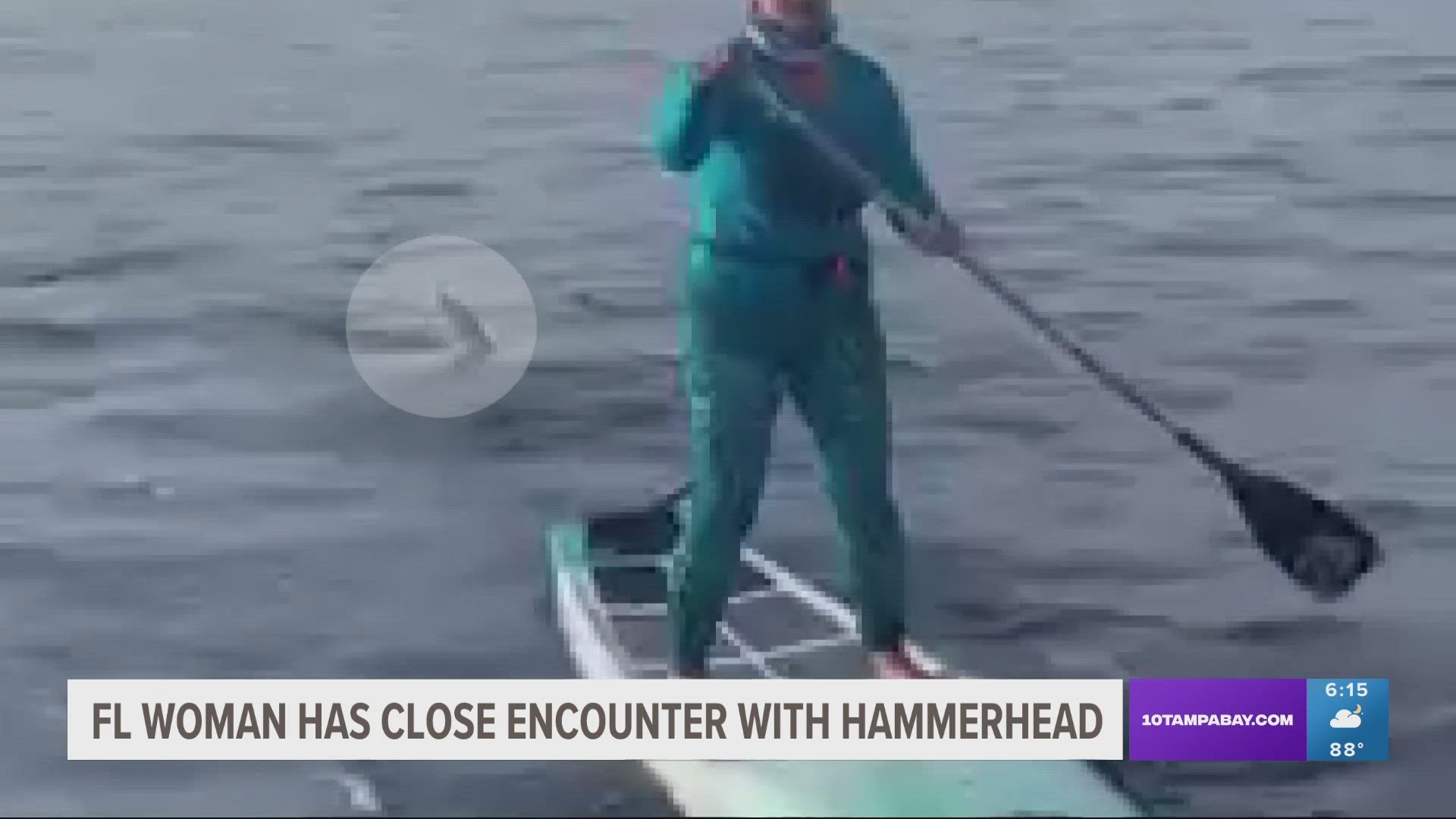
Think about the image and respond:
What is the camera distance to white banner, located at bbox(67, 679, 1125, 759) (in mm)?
5348

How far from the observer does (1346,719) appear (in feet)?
18.4

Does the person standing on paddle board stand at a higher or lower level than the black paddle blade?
higher

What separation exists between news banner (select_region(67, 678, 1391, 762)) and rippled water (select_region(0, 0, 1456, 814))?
176 millimetres

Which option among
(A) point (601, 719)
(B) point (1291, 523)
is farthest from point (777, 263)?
(B) point (1291, 523)

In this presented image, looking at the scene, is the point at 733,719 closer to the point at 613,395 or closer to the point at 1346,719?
the point at 1346,719

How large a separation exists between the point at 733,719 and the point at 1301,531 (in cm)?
169

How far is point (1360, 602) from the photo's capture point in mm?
7273

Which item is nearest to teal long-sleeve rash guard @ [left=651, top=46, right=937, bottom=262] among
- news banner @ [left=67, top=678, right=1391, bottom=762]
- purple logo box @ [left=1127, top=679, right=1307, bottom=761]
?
news banner @ [left=67, top=678, right=1391, bottom=762]

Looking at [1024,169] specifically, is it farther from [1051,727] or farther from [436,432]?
[1051,727]

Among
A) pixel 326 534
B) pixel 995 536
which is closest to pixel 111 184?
pixel 326 534

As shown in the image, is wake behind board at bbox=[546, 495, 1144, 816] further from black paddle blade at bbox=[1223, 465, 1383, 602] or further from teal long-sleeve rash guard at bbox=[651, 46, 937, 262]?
teal long-sleeve rash guard at bbox=[651, 46, 937, 262]

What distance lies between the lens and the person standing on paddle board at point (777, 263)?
16.6 feet

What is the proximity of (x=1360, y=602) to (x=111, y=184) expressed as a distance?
12401mm

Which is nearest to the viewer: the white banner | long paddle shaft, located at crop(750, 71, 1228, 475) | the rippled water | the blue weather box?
long paddle shaft, located at crop(750, 71, 1228, 475)
